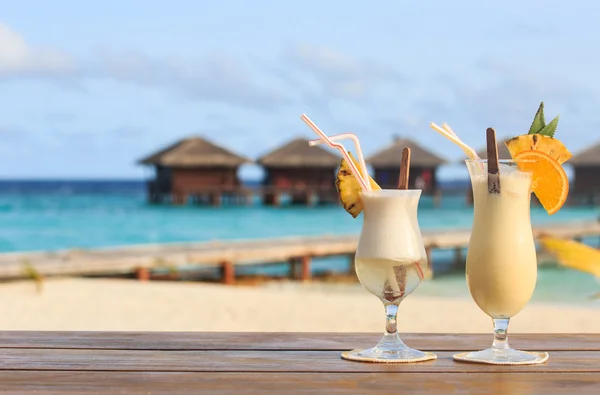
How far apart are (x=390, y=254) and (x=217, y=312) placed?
7.85 meters

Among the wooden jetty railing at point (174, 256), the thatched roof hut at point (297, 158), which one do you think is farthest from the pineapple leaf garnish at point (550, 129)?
the thatched roof hut at point (297, 158)

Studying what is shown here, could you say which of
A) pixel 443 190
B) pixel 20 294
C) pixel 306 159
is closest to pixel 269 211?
pixel 306 159

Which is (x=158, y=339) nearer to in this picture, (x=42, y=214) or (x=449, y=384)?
(x=449, y=384)

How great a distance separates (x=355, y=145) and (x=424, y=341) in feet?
1.44

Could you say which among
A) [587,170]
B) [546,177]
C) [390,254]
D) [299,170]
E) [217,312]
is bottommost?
[217,312]

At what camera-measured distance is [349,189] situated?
59.9 inches

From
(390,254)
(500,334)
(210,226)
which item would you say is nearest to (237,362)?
(390,254)

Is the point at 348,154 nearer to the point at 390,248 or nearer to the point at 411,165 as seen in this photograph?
the point at 390,248

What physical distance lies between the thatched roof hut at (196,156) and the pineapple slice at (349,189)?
1222 inches

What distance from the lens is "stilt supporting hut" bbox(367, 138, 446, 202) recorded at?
32.7 meters

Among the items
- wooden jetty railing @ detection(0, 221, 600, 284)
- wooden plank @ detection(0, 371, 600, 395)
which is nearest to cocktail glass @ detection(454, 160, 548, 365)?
wooden plank @ detection(0, 371, 600, 395)

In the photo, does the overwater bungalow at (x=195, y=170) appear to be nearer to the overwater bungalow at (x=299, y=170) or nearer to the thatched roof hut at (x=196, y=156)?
the thatched roof hut at (x=196, y=156)

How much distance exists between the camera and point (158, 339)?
173cm

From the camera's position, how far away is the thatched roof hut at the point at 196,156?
32.5 meters
